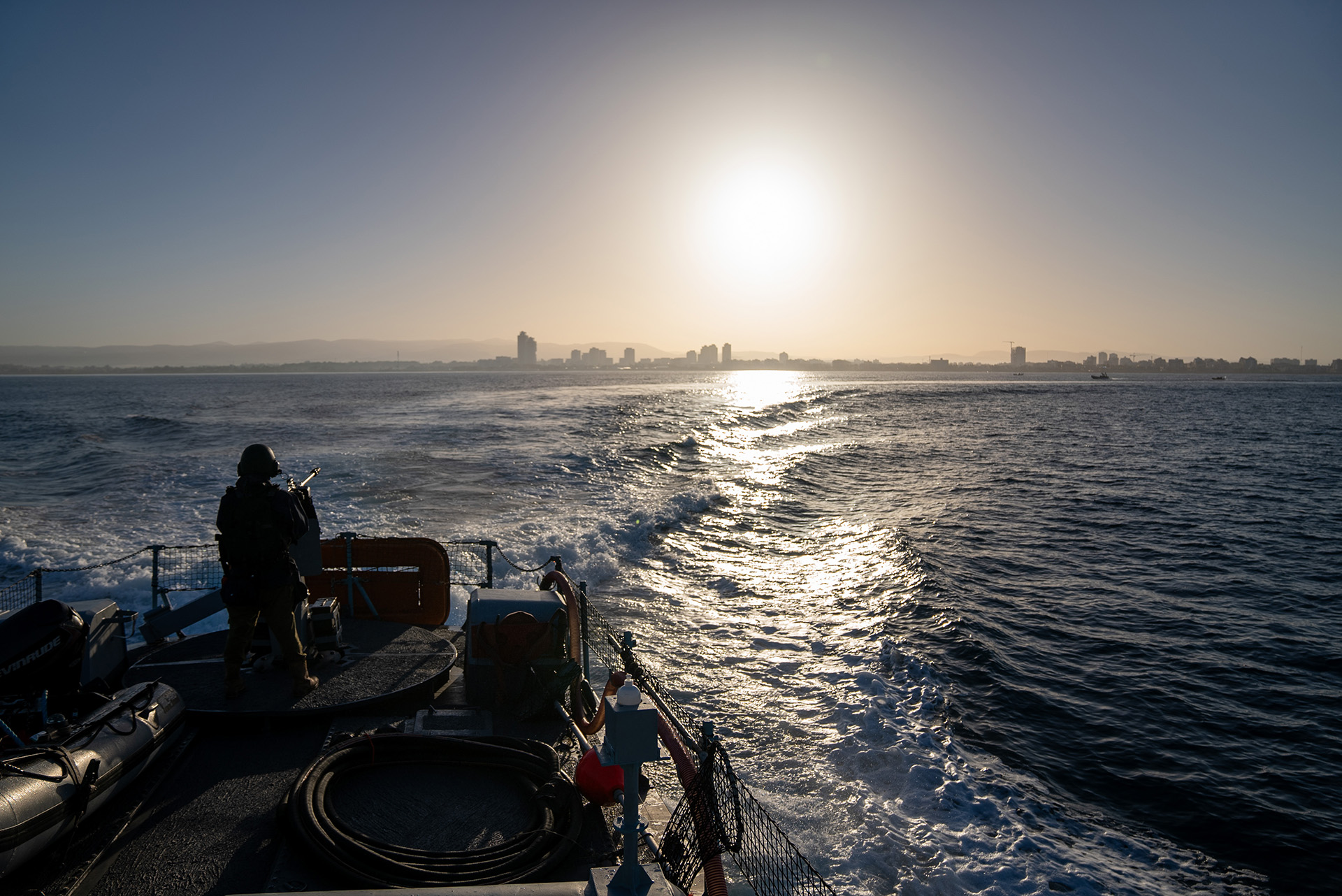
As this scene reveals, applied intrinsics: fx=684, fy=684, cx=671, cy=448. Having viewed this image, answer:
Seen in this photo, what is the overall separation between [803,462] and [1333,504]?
19.3 meters

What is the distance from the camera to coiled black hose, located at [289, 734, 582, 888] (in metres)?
4.00

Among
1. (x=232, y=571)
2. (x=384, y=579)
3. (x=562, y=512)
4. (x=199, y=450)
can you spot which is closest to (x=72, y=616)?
(x=232, y=571)

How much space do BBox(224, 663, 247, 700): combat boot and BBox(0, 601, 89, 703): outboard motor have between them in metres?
1.33

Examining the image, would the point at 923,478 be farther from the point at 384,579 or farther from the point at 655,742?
the point at 655,742

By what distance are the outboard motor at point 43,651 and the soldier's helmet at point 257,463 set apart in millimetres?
1910

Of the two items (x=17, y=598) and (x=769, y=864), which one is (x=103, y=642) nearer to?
(x=769, y=864)

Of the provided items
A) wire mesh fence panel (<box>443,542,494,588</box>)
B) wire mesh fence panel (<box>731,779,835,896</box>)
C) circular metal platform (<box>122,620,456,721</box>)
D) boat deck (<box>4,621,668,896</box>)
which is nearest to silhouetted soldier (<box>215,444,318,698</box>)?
circular metal platform (<box>122,620,456,721</box>)

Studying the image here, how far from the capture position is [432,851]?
14.0ft

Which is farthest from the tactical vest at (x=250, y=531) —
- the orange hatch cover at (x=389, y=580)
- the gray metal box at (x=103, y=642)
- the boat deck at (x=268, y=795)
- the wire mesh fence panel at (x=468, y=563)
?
the wire mesh fence panel at (x=468, y=563)

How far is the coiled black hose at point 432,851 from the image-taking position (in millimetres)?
3996

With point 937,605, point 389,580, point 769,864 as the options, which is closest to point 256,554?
point 389,580

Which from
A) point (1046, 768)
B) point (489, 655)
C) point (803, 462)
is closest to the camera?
point (489, 655)

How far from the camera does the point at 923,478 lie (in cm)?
2873

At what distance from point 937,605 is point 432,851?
12.0m
